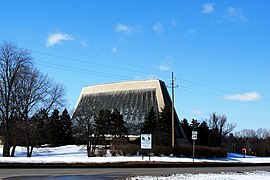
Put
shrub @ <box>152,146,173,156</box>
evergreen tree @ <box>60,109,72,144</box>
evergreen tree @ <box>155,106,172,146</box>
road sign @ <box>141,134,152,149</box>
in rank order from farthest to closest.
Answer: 1. evergreen tree @ <box>60,109,72,144</box>
2. evergreen tree @ <box>155,106,172,146</box>
3. shrub @ <box>152,146,173,156</box>
4. road sign @ <box>141,134,152,149</box>

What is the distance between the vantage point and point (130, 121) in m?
78.6

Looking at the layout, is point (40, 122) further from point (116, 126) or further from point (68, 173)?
point (68, 173)

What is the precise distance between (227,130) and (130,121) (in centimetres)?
4655

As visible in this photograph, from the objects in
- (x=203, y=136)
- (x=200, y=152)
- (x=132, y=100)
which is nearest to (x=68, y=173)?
(x=200, y=152)

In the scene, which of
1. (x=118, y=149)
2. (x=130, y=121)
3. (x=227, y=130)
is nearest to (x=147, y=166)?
(x=118, y=149)

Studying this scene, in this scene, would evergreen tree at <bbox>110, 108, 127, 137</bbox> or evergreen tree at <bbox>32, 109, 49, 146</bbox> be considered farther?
evergreen tree at <bbox>110, 108, 127, 137</bbox>

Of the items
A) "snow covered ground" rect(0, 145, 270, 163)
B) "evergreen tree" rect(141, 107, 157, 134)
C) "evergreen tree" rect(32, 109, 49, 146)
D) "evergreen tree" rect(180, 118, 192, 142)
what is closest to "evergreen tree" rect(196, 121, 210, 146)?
"evergreen tree" rect(180, 118, 192, 142)

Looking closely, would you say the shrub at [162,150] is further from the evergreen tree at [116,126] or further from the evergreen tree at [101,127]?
the evergreen tree at [116,126]

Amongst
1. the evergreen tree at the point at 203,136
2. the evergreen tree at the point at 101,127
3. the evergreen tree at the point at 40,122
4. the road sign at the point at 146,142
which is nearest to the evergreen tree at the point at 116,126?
the evergreen tree at the point at 101,127

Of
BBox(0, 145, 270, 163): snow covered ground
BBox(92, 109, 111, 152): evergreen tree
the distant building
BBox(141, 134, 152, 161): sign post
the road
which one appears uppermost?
the distant building

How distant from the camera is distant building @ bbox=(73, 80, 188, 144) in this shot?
76.9 meters

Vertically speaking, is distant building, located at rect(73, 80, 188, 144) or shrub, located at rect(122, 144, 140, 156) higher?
distant building, located at rect(73, 80, 188, 144)

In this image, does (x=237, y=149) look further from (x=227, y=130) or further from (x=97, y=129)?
(x=97, y=129)

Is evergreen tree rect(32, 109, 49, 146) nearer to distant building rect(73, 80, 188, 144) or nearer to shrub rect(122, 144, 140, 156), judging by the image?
shrub rect(122, 144, 140, 156)
